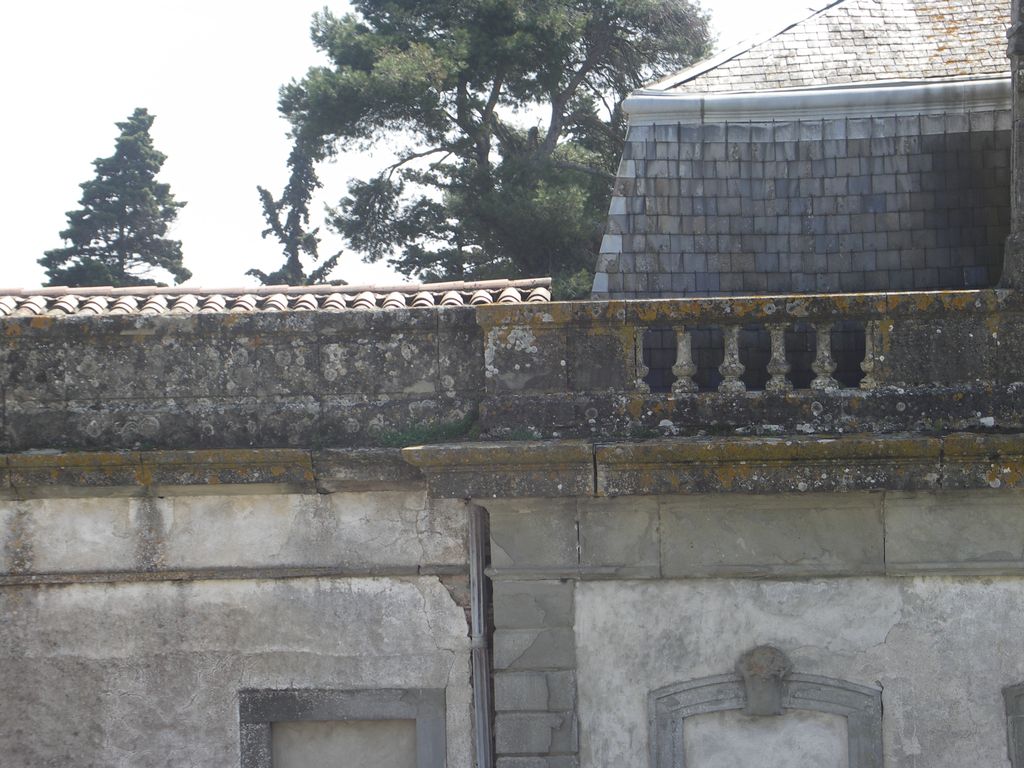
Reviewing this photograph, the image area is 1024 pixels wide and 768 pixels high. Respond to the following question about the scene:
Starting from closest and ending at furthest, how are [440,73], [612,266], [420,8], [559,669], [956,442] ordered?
[956,442]
[559,669]
[612,266]
[440,73]
[420,8]

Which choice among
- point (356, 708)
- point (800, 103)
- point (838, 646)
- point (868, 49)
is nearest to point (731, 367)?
point (838, 646)

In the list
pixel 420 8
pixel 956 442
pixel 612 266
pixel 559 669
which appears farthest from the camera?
pixel 420 8

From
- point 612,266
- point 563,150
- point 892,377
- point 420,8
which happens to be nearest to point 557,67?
point 563,150

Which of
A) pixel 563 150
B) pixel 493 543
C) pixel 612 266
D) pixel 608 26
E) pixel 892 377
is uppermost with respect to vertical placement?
pixel 608 26

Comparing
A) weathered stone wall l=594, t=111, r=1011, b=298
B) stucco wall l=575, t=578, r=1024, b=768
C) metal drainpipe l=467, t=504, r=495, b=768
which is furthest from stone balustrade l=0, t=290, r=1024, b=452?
weathered stone wall l=594, t=111, r=1011, b=298

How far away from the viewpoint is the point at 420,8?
60.5ft

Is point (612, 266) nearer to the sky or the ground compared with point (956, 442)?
nearer to the sky

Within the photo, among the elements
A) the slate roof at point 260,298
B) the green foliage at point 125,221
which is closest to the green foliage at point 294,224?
the green foliage at point 125,221

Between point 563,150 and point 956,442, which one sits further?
point 563,150

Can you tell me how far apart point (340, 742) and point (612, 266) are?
315 centimetres

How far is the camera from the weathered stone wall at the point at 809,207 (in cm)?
727

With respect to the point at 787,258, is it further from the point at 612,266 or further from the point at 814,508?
the point at 814,508

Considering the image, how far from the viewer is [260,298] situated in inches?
286

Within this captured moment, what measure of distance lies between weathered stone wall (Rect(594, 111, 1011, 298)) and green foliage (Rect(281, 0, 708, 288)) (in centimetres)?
868
